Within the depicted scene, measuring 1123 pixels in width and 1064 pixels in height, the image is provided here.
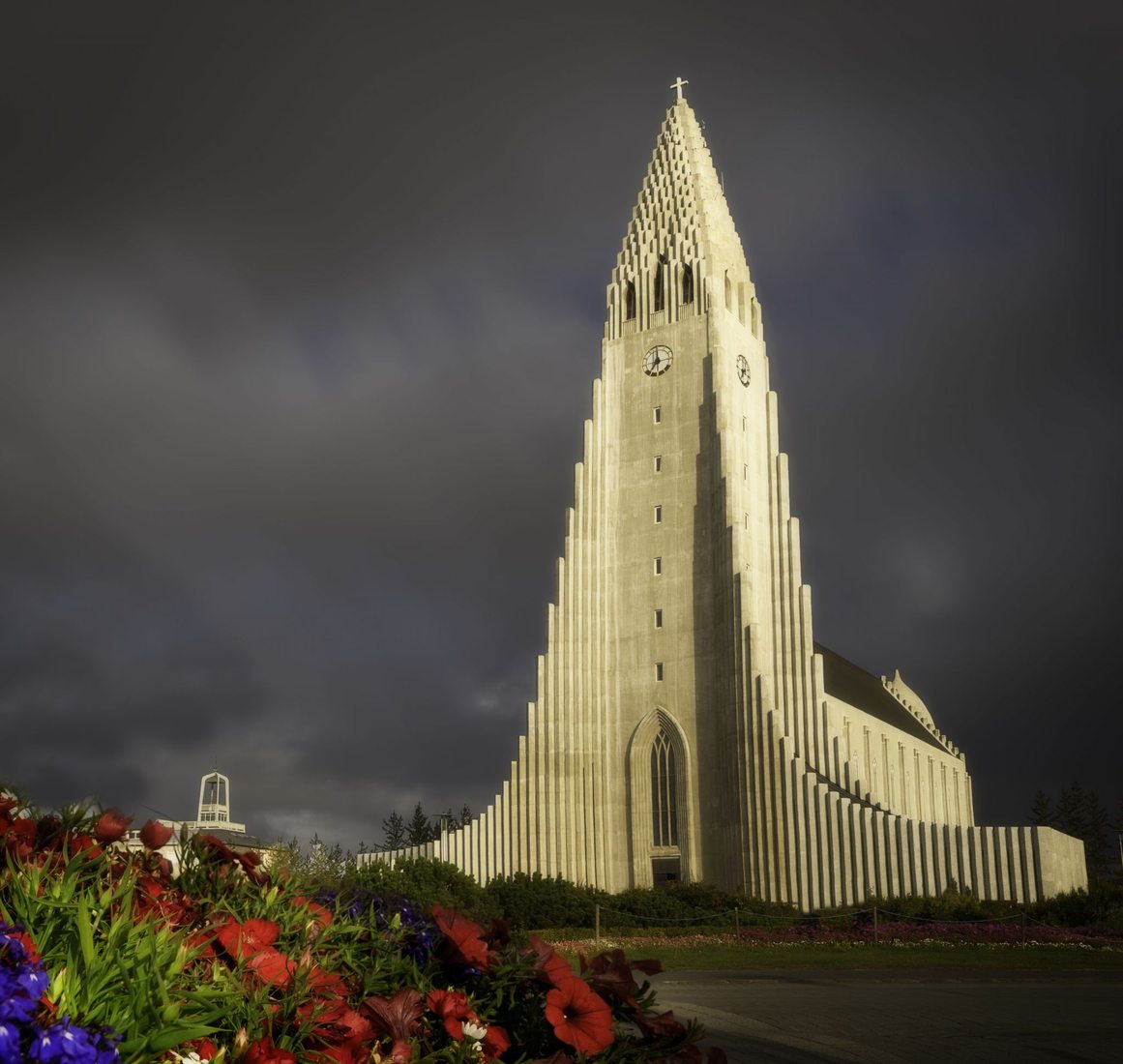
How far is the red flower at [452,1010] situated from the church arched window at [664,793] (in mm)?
50025

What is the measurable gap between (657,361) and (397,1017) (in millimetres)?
56977

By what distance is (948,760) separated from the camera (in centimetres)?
8456

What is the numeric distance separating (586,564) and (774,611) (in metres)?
9.29

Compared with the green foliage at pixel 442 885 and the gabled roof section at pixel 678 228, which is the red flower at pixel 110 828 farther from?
the gabled roof section at pixel 678 228

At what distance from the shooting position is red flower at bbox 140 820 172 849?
5090mm

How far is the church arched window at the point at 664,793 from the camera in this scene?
53.0 metres

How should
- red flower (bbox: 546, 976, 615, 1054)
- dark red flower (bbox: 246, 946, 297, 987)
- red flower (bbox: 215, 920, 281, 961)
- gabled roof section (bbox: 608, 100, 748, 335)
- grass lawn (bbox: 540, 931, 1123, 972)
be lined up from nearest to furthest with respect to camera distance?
1. dark red flower (bbox: 246, 946, 297, 987)
2. red flower (bbox: 215, 920, 281, 961)
3. red flower (bbox: 546, 976, 615, 1054)
4. grass lawn (bbox: 540, 931, 1123, 972)
5. gabled roof section (bbox: 608, 100, 748, 335)

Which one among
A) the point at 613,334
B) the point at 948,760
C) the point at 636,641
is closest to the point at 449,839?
the point at 636,641

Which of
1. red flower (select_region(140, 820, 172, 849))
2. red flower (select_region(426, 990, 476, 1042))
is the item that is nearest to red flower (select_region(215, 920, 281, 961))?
red flower (select_region(426, 990, 476, 1042))

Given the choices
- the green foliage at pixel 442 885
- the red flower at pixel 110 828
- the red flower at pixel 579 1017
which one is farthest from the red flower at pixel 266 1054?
the green foliage at pixel 442 885

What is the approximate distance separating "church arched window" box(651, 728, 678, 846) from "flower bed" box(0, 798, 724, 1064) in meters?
49.0

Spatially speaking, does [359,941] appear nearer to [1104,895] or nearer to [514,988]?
[514,988]

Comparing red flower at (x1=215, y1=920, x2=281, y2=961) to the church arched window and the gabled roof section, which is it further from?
the gabled roof section

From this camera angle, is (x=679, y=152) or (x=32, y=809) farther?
(x=679, y=152)
